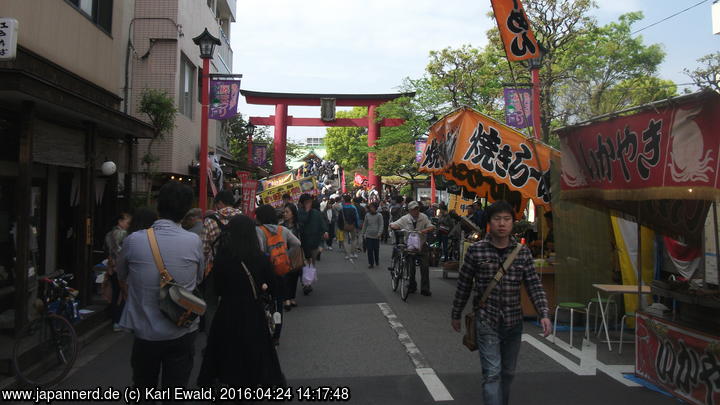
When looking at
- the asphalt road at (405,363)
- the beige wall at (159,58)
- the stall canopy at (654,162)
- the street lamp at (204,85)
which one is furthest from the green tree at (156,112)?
the stall canopy at (654,162)

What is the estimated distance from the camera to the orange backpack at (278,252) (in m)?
6.57

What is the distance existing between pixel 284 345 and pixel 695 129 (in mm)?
5085

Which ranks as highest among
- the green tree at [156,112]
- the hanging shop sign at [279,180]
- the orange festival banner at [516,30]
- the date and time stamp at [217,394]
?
the orange festival banner at [516,30]

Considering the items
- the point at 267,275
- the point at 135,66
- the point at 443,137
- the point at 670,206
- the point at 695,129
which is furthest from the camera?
the point at 135,66

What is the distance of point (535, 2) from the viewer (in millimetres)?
19984

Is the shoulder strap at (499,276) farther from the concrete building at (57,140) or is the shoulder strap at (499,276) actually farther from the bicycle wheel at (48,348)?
the concrete building at (57,140)

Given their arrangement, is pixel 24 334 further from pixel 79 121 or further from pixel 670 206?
pixel 670 206

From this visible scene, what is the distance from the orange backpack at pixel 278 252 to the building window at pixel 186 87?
9.16m

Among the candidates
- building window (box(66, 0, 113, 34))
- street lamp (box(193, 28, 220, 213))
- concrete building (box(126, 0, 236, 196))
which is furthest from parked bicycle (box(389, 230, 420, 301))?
building window (box(66, 0, 113, 34))

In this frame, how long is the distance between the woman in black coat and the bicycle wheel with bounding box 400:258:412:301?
563 cm

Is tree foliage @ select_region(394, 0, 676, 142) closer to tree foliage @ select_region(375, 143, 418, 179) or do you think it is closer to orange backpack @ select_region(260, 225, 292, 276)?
tree foliage @ select_region(375, 143, 418, 179)

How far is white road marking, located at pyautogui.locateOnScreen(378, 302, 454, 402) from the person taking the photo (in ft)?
16.8

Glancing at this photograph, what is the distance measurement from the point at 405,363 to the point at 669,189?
10.5 feet

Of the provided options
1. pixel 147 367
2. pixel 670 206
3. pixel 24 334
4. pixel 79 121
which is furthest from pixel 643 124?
pixel 79 121
